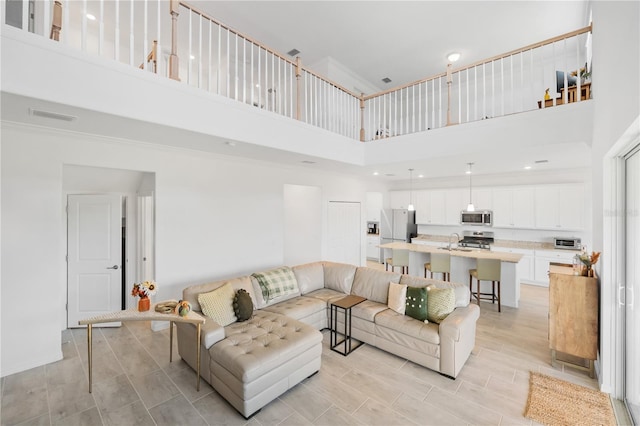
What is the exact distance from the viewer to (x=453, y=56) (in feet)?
19.4

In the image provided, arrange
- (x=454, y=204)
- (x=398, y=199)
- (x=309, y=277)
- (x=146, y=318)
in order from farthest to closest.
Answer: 1. (x=398, y=199)
2. (x=454, y=204)
3. (x=309, y=277)
4. (x=146, y=318)

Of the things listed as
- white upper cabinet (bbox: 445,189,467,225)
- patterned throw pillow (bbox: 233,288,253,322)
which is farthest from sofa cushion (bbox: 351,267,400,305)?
white upper cabinet (bbox: 445,189,467,225)

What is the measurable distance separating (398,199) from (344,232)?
2469mm

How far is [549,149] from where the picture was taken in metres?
3.98

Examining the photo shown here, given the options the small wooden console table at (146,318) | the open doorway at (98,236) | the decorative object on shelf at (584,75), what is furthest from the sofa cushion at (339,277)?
the decorative object on shelf at (584,75)

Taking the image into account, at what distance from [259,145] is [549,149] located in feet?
13.3

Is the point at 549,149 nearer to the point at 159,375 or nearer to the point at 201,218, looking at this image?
the point at 201,218

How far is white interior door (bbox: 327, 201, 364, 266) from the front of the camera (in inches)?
275

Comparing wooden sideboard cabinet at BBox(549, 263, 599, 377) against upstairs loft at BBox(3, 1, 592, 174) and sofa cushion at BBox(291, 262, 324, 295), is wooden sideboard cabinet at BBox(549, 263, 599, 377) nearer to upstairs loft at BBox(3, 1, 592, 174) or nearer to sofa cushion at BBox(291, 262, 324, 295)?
upstairs loft at BBox(3, 1, 592, 174)

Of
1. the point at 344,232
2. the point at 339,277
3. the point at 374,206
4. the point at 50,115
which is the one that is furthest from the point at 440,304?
the point at 374,206

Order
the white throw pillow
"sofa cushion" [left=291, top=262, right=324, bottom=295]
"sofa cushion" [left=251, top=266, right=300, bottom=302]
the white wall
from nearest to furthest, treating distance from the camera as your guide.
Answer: the white wall → the white throw pillow → "sofa cushion" [left=251, top=266, right=300, bottom=302] → "sofa cushion" [left=291, top=262, right=324, bottom=295]

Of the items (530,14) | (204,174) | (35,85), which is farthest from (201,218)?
(530,14)

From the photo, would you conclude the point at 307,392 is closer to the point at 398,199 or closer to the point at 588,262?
the point at 588,262

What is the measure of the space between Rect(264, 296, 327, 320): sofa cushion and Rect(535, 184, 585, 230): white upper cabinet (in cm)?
560
